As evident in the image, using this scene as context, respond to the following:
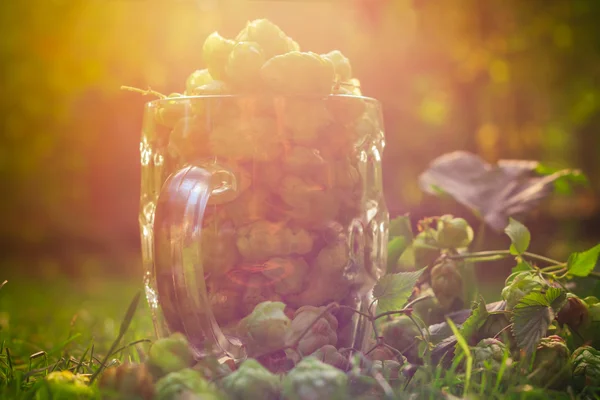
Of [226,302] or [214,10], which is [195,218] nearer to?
[226,302]

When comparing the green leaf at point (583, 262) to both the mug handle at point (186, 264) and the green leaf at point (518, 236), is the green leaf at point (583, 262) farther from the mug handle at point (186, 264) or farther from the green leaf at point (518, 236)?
the mug handle at point (186, 264)

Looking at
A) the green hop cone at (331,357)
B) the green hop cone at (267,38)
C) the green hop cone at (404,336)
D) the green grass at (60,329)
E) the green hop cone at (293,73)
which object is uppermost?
the green hop cone at (267,38)

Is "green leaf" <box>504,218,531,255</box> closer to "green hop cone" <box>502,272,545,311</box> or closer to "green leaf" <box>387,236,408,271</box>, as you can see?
"green hop cone" <box>502,272,545,311</box>

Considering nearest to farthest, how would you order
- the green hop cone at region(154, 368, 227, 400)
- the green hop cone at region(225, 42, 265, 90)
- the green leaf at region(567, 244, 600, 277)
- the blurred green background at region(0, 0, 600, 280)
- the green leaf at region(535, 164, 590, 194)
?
the green hop cone at region(154, 368, 227, 400) < the green hop cone at region(225, 42, 265, 90) < the green leaf at region(567, 244, 600, 277) < the green leaf at region(535, 164, 590, 194) < the blurred green background at region(0, 0, 600, 280)

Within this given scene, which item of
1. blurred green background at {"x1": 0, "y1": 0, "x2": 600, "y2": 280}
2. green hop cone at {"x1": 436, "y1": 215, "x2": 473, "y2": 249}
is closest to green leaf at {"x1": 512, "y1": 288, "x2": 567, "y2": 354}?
green hop cone at {"x1": 436, "y1": 215, "x2": 473, "y2": 249}

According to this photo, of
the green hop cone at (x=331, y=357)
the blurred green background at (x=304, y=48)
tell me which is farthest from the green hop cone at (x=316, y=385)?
the blurred green background at (x=304, y=48)

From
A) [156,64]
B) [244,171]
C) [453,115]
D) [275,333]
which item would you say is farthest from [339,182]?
[453,115]

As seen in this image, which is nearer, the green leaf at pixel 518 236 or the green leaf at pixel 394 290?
the green leaf at pixel 394 290

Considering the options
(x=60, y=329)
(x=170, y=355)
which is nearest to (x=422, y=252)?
(x=170, y=355)
